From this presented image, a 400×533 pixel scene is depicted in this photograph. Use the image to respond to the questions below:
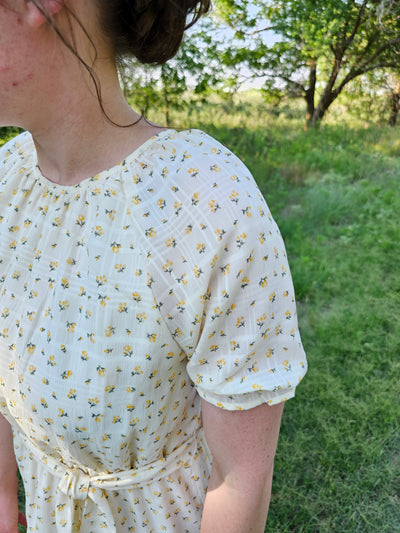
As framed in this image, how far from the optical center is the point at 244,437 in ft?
2.83

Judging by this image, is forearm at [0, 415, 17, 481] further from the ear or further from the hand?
the ear

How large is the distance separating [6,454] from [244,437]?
0.72m

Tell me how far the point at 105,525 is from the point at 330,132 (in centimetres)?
734

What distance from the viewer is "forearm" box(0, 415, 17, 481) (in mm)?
1235

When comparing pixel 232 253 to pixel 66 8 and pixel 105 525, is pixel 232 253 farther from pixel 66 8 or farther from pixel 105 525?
pixel 105 525

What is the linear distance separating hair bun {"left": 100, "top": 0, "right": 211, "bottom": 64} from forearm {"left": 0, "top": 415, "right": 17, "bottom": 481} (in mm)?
929

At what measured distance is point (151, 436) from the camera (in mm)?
970

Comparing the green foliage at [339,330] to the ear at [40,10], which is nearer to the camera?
the ear at [40,10]

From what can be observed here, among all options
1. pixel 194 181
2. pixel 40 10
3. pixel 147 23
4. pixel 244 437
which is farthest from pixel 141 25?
pixel 244 437

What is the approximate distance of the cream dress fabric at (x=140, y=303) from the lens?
0.81m

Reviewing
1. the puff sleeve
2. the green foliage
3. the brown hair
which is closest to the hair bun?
the brown hair

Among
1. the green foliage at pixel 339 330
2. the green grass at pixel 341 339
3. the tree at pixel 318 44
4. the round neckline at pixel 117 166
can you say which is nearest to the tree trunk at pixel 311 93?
the tree at pixel 318 44

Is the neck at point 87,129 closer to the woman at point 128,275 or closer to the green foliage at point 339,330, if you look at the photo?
the woman at point 128,275

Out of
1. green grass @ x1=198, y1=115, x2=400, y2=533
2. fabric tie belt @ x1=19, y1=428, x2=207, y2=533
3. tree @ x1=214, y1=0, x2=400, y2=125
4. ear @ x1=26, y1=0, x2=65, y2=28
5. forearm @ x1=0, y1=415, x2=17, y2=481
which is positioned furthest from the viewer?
tree @ x1=214, y1=0, x2=400, y2=125
